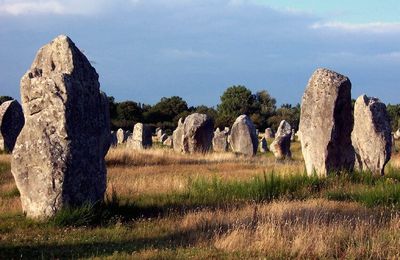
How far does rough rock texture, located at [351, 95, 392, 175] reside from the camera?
18.3 meters

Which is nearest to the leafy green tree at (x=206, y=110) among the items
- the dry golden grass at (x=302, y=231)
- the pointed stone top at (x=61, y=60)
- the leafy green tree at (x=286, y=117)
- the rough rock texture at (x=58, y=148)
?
the leafy green tree at (x=286, y=117)

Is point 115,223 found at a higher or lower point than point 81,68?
lower

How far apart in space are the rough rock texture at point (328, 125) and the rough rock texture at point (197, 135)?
48.8 ft

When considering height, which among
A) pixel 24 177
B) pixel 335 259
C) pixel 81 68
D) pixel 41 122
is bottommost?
pixel 335 259

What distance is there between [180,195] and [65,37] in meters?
4.00

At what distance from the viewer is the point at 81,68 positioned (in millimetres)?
11641

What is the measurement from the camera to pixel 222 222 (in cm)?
977

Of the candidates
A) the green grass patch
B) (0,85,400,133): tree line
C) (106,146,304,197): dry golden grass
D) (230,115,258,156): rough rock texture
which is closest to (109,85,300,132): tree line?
(0,85,400,133): tree line

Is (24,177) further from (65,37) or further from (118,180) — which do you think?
(118,180)

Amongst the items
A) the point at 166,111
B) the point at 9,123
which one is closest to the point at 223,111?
the point at 166,111

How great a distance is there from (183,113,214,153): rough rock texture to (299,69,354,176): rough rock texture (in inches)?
586

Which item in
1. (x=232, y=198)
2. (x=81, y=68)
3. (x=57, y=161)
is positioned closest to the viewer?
(x=57, y=161)

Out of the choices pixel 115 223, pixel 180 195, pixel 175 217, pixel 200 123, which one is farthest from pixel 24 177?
pixel 200 123

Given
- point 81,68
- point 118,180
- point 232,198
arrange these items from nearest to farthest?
1. point 81,68
2. point 232,198
3. point 118,180
